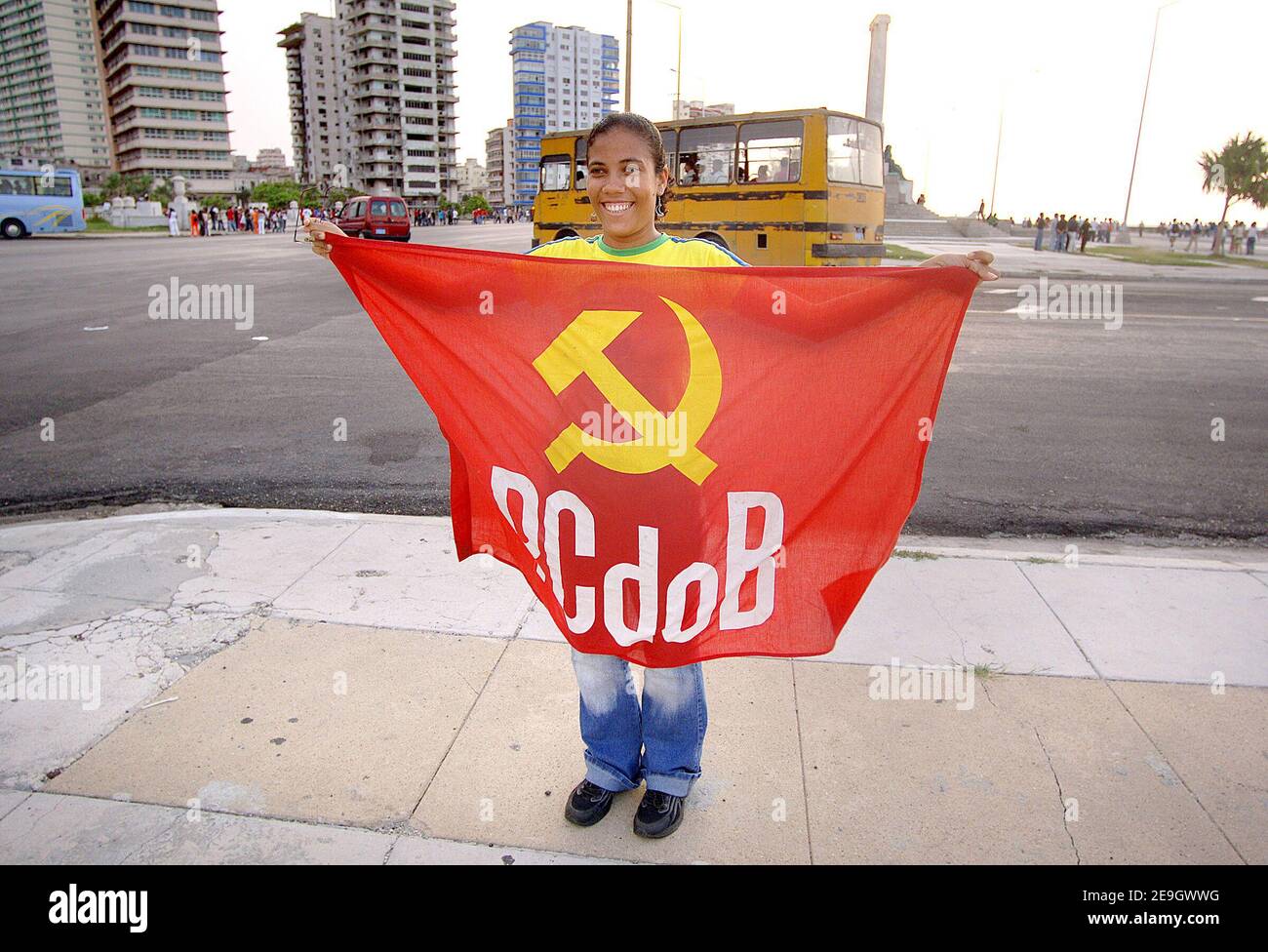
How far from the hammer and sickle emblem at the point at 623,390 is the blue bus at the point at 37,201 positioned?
4875cm

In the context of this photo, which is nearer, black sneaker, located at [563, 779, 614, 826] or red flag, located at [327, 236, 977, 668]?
red flag, located at [327, 236, 977, 668]

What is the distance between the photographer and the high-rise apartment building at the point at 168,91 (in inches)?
4373

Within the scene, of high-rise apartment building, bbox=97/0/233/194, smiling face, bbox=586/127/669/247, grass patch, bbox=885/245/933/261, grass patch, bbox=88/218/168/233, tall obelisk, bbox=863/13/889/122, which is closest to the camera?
smiling face, bbox=586/127/669/247

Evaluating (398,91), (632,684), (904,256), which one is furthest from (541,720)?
(398,91)


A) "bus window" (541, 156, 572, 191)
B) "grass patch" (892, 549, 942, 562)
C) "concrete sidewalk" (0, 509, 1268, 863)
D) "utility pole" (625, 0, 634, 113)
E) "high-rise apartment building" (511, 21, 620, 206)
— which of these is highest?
"high-rise apartment building" (511, 21, 620, 206)

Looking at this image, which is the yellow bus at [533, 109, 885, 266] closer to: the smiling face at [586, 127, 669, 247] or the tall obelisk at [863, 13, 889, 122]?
the smiling face at [586, 127, 669, 247]

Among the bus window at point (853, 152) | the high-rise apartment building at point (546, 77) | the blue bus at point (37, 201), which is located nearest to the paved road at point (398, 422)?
the bus window at point (853, 152)

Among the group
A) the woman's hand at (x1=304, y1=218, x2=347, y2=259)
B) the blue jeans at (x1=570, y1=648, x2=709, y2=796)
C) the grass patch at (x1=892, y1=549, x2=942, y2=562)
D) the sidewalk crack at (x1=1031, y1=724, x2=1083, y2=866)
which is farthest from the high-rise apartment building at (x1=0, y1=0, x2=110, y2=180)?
the sidewalk crack at (x1=1031, y1=724, x2=1083, y2=866)

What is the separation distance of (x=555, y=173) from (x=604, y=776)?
19570 millimetres

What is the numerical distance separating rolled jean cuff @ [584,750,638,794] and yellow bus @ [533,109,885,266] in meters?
13.9

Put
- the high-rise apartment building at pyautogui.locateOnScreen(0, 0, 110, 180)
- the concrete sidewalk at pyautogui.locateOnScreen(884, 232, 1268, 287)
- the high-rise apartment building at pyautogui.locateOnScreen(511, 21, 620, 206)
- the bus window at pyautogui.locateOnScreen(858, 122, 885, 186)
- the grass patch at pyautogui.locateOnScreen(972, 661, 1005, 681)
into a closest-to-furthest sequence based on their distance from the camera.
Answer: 1. the grass patch at pyautogui.locateOnScreen(972, 661, 1005, 681)
2. the bus window at pyautogui.locateOnScreen(858, 122, 885, 186)
3. the concrete sidewalk at pyautogui.locateOnScreen(884, 232, 1268, 287)
4. the high-rise apartment building at pyautogui.locateOnScreen(0, 0, 110, 180)
5. the high-rise apartment building at pyautogui.locateOnScreen(511, 21, 620, 206)

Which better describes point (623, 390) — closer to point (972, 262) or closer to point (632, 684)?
point (632, 684)

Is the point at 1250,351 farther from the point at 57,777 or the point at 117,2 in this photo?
the point at 117,2

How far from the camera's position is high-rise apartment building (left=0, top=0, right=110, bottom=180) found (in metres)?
140
